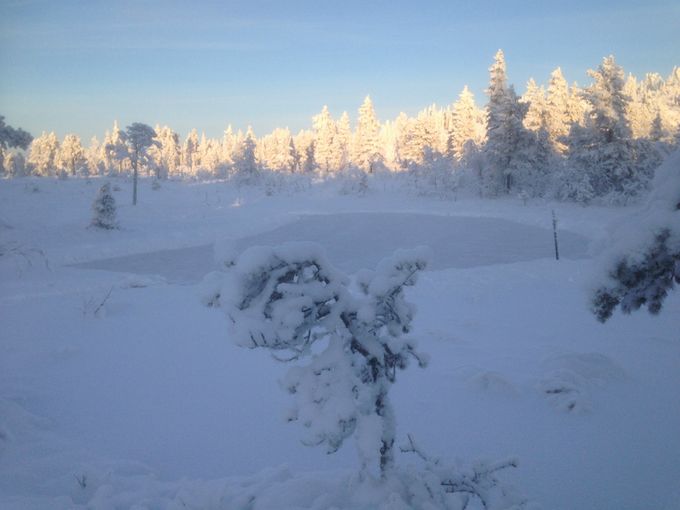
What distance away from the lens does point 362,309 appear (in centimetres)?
296

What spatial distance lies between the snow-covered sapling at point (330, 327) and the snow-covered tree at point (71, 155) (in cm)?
9201

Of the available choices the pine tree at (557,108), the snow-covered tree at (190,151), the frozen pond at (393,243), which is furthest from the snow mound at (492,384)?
the snow-covered tree at (190,151)

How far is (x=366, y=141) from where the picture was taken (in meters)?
62.1

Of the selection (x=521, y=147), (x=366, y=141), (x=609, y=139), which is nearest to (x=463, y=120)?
(x=366, y=141)

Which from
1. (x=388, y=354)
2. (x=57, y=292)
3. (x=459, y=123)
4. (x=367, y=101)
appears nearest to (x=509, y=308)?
(x=388, y=354)

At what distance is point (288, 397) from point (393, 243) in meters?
16.8

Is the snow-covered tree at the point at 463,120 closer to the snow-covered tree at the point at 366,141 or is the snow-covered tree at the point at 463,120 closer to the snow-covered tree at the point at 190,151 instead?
the snow-covered tree at the point at 366,141

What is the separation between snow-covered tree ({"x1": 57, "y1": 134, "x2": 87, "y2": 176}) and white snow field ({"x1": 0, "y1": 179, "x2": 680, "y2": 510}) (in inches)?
3185

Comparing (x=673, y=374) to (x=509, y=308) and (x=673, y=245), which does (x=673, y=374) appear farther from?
(x=673, y=245)

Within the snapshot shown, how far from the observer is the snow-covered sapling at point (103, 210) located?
25234mm

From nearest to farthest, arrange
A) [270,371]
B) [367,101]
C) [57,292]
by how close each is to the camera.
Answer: [270,371] → [57,292] → [367,101]

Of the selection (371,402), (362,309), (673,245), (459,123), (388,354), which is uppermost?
(459,123)

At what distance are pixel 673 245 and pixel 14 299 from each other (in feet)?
46.9

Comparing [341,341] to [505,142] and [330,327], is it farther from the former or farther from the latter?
[505,142]
